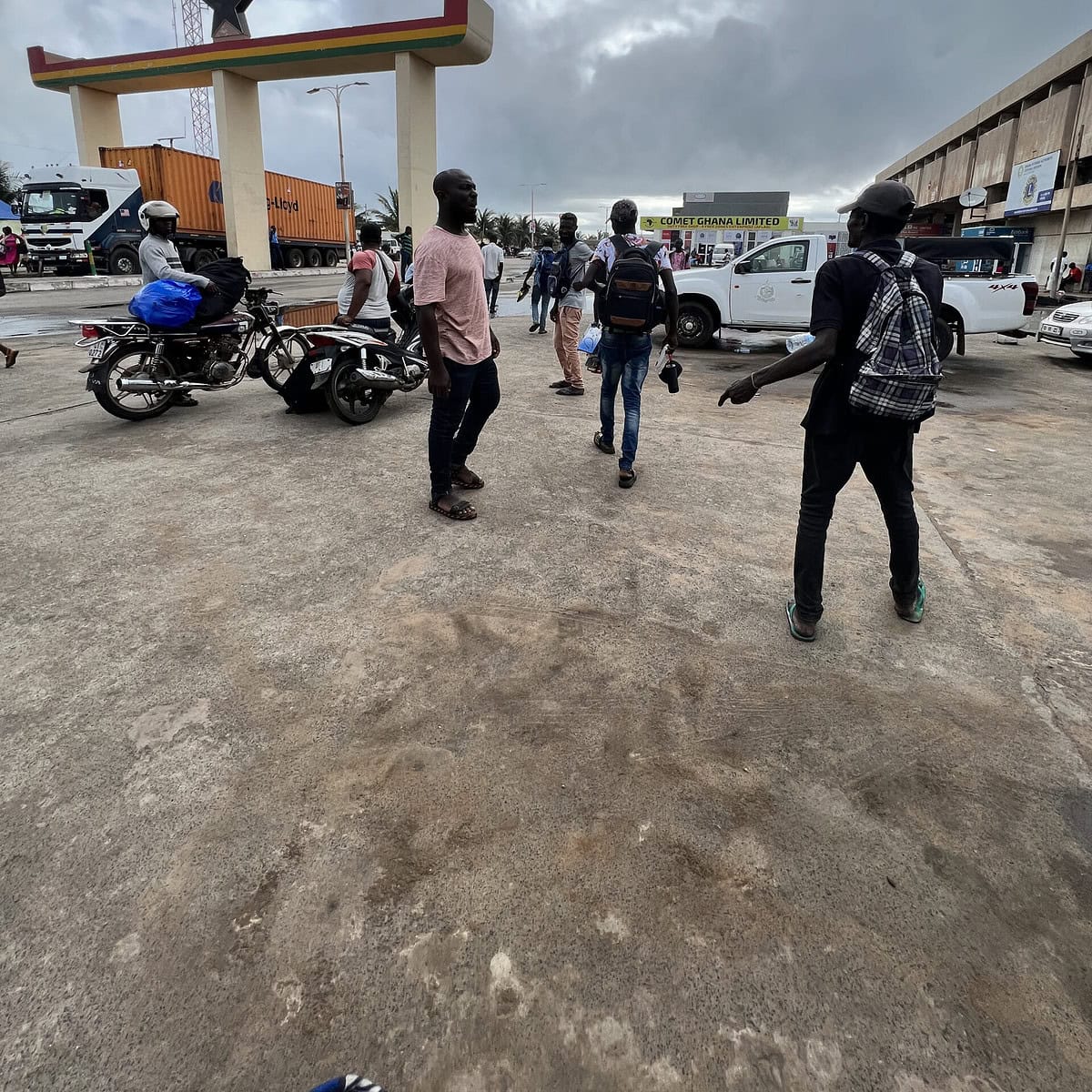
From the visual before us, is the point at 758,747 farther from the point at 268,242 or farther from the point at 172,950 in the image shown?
the point at 268,242

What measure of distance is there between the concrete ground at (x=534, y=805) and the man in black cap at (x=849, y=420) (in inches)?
11.6

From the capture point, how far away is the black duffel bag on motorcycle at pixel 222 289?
6367 mm

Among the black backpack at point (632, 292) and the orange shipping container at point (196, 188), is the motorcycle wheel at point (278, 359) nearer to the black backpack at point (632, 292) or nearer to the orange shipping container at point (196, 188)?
the black backpack at point (632, 292)

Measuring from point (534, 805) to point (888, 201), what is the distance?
8.27ft

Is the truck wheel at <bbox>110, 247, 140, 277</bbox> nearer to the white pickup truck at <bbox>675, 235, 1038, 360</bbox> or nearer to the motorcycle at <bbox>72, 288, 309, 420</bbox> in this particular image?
the white pickup truck at <bbox>675, 235, 1038, 360</bbox>

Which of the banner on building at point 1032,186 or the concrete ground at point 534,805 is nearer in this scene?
the concrete ground at point 534,805

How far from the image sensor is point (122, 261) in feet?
80.9

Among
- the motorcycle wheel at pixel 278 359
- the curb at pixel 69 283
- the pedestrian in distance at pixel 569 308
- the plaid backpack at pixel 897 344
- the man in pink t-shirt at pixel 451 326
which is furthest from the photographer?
the curb at pixel 69 283

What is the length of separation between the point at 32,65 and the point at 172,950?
38113 mm

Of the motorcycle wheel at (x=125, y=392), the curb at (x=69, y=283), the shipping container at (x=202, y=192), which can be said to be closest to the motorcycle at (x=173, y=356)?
the motorcycle wheel at (x=125, y=392)

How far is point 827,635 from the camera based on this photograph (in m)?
3.22

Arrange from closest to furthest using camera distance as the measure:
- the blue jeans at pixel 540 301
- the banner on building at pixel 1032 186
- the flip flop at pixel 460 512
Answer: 1. the flip flop at pixel 460 512
2. the blue jeans at pixel 540 301
3. the banner on building at pixel 1032 186

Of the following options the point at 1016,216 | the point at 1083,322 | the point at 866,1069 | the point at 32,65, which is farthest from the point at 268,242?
the point at 1016,216

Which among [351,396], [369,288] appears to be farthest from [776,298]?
[351,396]
